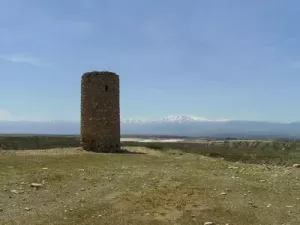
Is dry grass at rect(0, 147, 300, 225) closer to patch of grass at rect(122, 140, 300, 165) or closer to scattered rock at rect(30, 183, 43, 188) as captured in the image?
scattered rock at rect(30, 183, 43, 188)

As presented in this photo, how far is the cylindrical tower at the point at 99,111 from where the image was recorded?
27688 millimetres

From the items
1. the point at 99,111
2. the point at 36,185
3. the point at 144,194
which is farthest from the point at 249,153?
the point at 36,185

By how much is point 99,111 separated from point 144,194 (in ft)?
44.7

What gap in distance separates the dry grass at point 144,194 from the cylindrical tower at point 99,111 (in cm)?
733

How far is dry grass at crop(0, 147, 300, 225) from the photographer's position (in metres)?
12.5

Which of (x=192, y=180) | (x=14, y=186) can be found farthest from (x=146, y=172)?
(x=14, y=186)

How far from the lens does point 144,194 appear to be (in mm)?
14633

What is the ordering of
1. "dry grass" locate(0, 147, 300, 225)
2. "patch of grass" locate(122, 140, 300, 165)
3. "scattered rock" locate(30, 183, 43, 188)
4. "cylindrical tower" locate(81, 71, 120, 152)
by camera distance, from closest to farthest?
1. "dry grass" locate(0, 147, 300, 225)
2. "scattered rock" locate(30, 183, 43, 188)
3. "cylindrical tower" locate(81, 71, 120, 152)
4. "patch of grass" locate(122, 140, 300, 165)

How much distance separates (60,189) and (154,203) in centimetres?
356

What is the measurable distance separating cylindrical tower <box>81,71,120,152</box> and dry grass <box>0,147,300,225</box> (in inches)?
289

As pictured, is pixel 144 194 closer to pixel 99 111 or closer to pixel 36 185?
pixel 36 185

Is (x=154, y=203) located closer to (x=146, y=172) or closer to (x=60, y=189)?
(x=60, y=189)

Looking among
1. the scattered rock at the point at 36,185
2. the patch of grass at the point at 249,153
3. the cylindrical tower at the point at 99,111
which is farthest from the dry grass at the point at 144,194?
the patch of grass at the point at 249,153

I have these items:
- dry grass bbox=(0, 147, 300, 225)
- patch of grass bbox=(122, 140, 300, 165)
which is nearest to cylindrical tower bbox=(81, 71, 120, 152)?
dry grass bbox=(0, 147, 300, 225)
